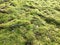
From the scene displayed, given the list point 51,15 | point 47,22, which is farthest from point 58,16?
point 47,22

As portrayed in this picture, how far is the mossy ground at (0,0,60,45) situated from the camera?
9578 millimetres

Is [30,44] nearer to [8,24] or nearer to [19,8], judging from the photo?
[8,24]

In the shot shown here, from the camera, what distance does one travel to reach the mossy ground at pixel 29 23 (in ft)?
31.4

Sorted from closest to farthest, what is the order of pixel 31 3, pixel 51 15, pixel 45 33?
1. pixel 45 33
2. pixel 51 15
3. pixel 31 3

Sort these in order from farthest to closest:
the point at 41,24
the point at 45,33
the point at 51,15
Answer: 1. the point at 51,15
2. the point at 41,24
3. the point at 45,33

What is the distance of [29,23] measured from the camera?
10867 mm

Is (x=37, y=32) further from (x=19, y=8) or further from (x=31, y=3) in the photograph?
(x=31, y=3)

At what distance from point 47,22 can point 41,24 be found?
639mm

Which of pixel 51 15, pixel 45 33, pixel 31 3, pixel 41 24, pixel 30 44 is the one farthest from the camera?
pixel 31 3

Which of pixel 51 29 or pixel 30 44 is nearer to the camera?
pixel 30 44

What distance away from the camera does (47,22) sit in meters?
11.5

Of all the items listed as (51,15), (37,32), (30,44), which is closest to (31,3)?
(51,15)

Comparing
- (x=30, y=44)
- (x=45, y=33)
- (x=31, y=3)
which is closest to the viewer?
A: (x=30, y=44)

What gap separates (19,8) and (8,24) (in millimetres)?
2726
